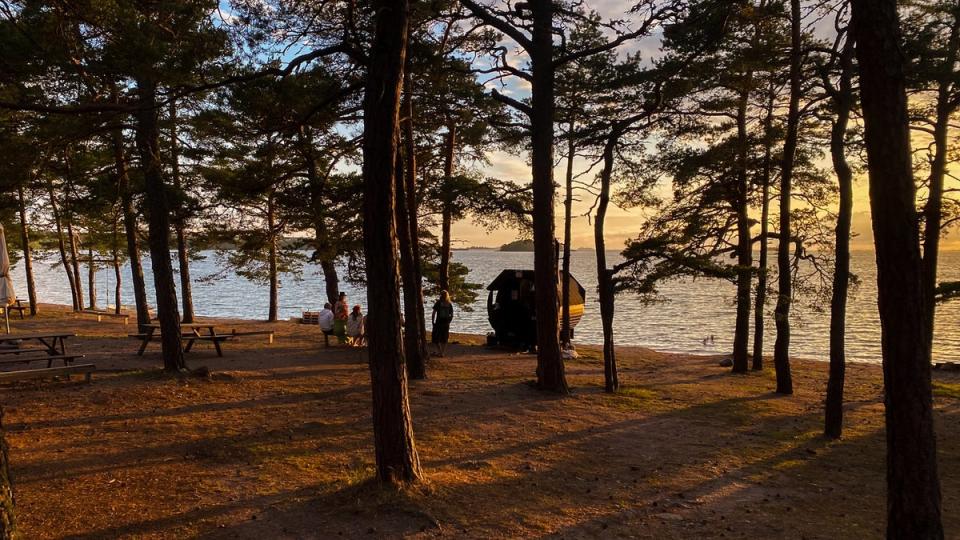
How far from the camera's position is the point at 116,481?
5621mm

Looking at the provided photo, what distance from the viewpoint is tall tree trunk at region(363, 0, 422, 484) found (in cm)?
546

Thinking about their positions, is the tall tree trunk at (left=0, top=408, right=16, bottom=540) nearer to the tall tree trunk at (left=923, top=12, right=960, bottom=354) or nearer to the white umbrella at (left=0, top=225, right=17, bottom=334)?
the white umbrella at (left=0, top=225, right=17, bottom=334)

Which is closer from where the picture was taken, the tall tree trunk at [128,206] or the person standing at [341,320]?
the tall tree trunk at [128,206]

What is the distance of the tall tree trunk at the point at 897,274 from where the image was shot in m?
4.20

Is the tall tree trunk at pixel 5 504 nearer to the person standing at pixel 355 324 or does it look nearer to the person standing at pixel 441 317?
the person standing at pixel 355 324

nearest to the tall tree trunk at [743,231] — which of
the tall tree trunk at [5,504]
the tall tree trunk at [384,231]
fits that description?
the tall tree trunk at [384,231]

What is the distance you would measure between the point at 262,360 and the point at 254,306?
3581 centimetres

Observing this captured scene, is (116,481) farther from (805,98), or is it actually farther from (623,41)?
(805,98)

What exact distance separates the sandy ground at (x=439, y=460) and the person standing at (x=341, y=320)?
11.9ft

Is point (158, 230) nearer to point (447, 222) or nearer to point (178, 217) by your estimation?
point (178, 217)

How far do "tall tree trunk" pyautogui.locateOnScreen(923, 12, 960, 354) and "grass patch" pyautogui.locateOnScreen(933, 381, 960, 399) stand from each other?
1.89m

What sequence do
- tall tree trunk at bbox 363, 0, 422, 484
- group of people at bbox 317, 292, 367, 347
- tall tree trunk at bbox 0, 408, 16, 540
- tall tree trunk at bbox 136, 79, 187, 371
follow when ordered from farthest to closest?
group of people at bbox 317, 292, 367, 347
tall tree trunk at bbox 136, 79, 187, 371
tall tree trunk at bbox 363, 0, 422, 484
tall tree trunk at bbox 0, 408, 16, 540

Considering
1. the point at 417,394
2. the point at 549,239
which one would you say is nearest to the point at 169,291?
the point at 417,394

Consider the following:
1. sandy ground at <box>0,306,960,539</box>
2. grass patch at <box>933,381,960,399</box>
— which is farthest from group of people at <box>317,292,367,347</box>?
grass patch at <box>933,381,960,399</box>
